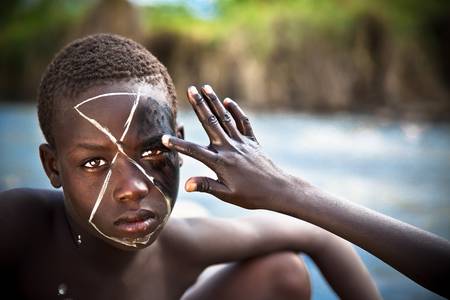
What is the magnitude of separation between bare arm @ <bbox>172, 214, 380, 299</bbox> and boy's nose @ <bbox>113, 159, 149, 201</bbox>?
0.36 metres

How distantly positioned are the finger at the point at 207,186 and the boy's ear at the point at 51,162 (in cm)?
40

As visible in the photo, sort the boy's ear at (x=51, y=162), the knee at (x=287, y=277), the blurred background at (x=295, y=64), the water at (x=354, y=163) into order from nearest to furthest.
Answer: the boy's ear at (x=51, y=162)
the knee at (x=287, y=277)
the water at (x=354, y=163)
the blurred background at (x=295, y=64)

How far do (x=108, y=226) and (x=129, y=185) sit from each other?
0.12 metres

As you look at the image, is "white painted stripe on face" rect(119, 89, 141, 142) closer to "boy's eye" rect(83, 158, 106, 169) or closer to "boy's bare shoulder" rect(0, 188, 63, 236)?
"boy's eye" rect(83, 158, 106, 169)

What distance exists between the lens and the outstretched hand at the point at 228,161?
1.15 m

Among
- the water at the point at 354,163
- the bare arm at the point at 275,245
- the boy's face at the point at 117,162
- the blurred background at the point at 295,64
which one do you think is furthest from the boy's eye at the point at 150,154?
the blurred background at the point at 295,64

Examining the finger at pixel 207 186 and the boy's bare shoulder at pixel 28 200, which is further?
the boy's bare shoulder at pixel 28 200

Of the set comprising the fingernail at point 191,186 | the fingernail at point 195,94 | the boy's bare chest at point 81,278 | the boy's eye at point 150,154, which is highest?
the fingernail at point 195,94

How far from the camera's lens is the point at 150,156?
4.17ft

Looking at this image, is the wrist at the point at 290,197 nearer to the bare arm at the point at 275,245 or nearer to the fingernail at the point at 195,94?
the fingernail at the point at 195,94

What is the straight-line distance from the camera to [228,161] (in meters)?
1.16

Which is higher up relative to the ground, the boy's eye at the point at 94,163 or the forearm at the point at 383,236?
the boy's eye at the point at 94,163

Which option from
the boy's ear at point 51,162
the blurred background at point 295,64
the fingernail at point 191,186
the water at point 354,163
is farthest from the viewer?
the blurred background at point 295,64

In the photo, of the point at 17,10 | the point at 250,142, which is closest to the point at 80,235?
the point at 250,142
